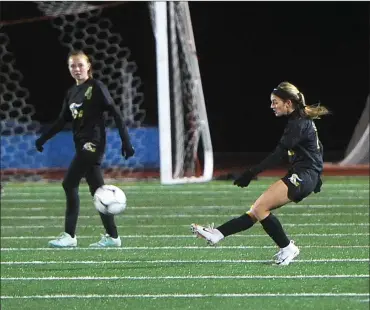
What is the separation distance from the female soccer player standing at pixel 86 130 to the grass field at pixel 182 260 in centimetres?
23

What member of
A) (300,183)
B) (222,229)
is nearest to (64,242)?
(222,229)

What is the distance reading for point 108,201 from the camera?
29.2 ft

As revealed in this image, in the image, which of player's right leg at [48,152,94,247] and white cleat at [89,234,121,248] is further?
white cleat at [89,234,121,248]

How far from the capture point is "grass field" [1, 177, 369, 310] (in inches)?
266

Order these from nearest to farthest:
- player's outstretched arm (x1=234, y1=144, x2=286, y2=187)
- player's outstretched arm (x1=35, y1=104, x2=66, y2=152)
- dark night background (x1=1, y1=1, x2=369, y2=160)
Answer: player's outstretched arm (x1=234, y1=144, x2=286, y2=187) → player's outstretched arm (x1=35, y1=104, x2=66, y2=152) → dark night background (x1=1, y1=1, x2=369, y2=160)

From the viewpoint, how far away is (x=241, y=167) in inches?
735

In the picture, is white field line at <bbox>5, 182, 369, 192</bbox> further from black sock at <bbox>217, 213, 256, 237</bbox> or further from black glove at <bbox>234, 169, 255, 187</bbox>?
black glove at <bbox>234, 169, 255, 187</bbox>

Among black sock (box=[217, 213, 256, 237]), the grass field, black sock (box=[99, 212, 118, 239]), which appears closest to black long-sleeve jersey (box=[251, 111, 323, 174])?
black sock (box=[217, 213, 256, 237])

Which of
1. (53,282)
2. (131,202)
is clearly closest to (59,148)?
(131,202)

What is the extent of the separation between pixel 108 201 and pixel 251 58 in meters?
13.5

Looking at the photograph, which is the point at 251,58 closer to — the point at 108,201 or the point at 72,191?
the point at 72,191

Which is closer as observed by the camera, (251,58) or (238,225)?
(238,225)

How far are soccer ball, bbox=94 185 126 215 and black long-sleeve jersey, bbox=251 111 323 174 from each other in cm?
159

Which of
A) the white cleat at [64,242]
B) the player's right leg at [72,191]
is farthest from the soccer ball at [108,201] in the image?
the white cleat at [64,242]
